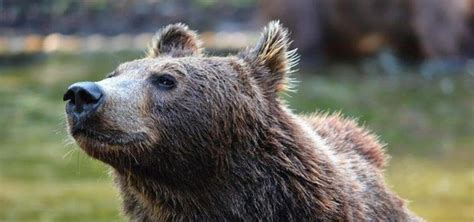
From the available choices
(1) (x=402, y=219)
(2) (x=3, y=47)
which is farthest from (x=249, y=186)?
A: (2) (x=3, y=47)

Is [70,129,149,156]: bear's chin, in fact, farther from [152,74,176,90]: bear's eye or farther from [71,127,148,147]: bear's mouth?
[152,74,176,90]: bear's eye

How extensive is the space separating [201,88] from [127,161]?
1.55 feet

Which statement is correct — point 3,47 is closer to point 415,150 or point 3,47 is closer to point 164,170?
point 415,150

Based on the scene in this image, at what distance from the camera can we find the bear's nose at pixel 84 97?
4.87 metres

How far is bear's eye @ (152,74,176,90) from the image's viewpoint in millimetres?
5336

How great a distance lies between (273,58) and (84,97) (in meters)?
1.10

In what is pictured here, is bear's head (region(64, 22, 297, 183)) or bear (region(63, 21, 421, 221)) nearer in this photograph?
bear's head (region(64, 22, 297, 183))

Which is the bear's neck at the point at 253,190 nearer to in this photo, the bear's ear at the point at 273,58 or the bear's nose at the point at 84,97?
the bear's ear at the point at 273,58

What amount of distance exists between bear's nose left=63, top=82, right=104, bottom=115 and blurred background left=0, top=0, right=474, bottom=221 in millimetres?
1346

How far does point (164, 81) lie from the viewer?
17.6ft

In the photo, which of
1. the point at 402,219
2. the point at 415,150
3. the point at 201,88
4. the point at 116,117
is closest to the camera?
the point at 116,117

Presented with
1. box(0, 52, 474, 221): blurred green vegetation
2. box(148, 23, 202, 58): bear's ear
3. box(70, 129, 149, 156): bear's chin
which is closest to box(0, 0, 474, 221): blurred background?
box(0, 52, 474, 221): blurred green vegetation

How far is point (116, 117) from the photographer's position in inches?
197

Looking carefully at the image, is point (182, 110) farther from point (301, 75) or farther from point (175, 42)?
Result: point (301, 75)
